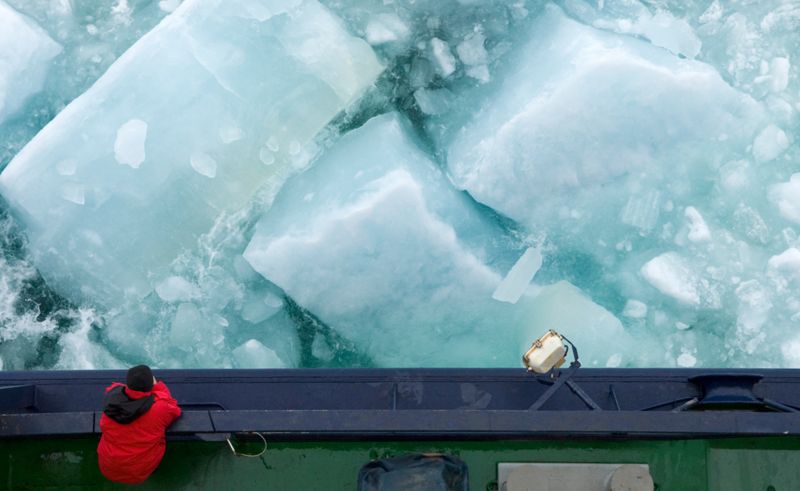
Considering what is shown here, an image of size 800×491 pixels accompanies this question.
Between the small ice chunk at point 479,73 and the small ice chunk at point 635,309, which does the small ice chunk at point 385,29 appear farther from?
the small ice chunk at point 635,309

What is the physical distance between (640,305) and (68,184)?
2603 mm

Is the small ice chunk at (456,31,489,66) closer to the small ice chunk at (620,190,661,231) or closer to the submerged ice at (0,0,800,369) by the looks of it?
the submerged ice at (0,0,800,369)

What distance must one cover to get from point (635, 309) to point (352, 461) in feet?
5.33

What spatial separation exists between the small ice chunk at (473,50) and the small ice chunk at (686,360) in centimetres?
163

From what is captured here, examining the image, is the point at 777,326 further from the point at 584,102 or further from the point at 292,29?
the point at 292,29

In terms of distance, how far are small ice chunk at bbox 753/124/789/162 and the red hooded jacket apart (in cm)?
279

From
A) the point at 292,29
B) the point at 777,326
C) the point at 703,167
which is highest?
the point at 292,29

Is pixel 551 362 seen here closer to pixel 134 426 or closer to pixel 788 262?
pixel 134 426

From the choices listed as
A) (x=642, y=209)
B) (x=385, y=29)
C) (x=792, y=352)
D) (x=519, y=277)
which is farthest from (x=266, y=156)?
(x=792, y=352)

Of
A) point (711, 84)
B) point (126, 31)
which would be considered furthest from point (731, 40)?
point (126, 31)

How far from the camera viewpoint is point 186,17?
151 inches

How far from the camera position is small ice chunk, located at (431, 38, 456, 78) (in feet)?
13.2

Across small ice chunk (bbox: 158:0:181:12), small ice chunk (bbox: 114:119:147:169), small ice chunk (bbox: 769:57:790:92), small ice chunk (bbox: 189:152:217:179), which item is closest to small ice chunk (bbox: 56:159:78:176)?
small ice chunk (bbox: 114:119:147:169)

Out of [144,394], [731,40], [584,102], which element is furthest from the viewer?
[731,40]
